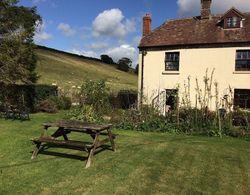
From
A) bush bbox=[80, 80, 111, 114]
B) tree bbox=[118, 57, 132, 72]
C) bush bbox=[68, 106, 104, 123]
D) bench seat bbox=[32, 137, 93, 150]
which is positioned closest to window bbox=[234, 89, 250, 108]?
bush bbox=[80, 80, 111, 114]

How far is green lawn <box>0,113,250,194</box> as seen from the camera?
24.8 feet

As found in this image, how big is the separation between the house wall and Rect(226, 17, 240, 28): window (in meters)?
2.27

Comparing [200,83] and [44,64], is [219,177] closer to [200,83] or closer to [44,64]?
[200,83]

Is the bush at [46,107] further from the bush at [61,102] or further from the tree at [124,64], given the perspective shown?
the tree at [124,64]

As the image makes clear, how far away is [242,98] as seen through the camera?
72.8 ft

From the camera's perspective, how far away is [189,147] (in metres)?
12.1

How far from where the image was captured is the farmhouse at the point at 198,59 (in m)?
22.4

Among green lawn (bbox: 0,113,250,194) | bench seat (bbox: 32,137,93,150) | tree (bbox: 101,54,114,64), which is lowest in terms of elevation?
green lawn (bbox: 0,113,250,194)

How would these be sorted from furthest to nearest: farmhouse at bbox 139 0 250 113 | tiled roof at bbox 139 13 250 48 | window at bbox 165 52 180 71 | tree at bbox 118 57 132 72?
tree at bbox 118 57 132 72
window at bbox 165 52 180 71
tiled roof at bbox 139 13 250 48
farmhouse at bbox 139 0 250 113

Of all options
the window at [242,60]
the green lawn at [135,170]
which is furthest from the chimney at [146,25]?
the green lawn at [135,170]

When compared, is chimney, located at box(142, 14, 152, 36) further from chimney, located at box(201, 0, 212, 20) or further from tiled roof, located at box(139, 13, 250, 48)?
chimney, located at box(201, 0, 212, 20)

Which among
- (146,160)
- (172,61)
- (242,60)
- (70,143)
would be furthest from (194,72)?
(70,143)

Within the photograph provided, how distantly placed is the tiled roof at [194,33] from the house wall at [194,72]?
2.17 ft

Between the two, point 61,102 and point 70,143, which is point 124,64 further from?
point 70,143
